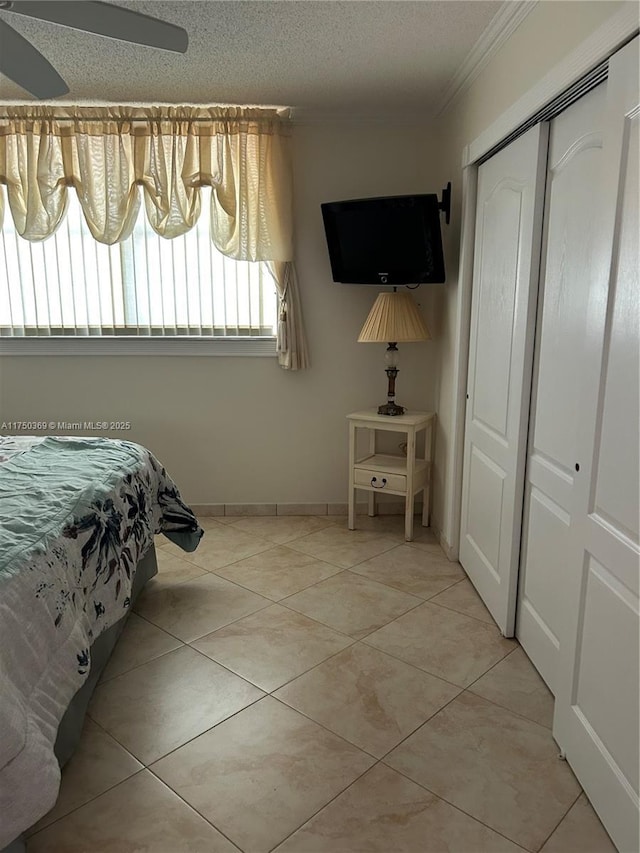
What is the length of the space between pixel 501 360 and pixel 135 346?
7.59 ft

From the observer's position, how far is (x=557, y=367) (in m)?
2.13

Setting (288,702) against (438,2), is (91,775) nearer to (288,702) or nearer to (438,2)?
(288,702)

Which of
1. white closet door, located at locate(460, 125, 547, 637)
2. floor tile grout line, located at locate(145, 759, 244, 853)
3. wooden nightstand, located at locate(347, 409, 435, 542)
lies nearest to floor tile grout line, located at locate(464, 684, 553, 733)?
white closet door, located at locate(460, 125, 547, 637)

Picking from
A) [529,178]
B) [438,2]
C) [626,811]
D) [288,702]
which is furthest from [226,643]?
[438,2]

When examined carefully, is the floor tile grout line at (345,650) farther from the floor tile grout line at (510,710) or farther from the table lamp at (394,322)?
the table lamp at (394,322)

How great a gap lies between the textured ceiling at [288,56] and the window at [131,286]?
0.73 meters

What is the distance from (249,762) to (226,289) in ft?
9.03

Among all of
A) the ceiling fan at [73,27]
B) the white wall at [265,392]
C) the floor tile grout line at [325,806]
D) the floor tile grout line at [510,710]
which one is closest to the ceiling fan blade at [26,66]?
the ceiling fan at [73,27]

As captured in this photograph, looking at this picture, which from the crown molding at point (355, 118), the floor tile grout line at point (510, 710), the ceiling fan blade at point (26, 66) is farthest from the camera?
the crown molding at point (355, 118)

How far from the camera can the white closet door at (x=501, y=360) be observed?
2.31 meters

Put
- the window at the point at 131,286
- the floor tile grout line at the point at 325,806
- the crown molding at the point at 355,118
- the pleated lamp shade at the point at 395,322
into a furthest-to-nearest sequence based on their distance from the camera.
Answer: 1. the window at the point at 131,286
2. the crown molding at the point at 355,118
3. the pleated lamp shade at the point at 395,322
4. the floor tile grout line at the point at 325,806

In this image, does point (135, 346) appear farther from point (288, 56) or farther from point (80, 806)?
point (80, 806)

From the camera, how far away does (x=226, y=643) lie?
8.27 feet

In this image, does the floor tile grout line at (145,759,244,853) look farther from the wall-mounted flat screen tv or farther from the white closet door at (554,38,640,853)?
the wall-mounted flat screen tv
